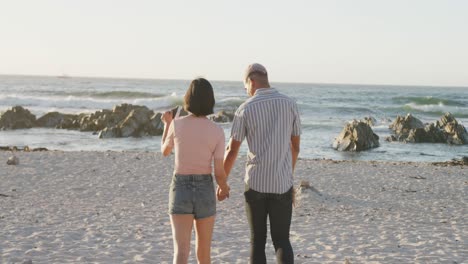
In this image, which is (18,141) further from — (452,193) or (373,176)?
(452,193)

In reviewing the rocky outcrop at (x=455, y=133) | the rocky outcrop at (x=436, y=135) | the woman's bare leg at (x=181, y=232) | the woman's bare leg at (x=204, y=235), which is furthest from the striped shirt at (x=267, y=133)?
the rocky outcrop at (x=455, y=133)

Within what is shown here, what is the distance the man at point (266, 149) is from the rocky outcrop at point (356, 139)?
19.9 meters

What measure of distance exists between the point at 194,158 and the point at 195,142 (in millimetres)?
121

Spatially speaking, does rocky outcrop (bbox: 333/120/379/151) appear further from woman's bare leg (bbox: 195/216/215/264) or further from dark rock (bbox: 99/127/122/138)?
woman's bare leg (bbox: 195/216/215/264)

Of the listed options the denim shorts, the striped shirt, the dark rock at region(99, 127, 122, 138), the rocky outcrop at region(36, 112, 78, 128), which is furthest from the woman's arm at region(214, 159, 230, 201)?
the rocky outcrop at region(36, 112, 78, 128)

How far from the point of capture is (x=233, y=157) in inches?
174

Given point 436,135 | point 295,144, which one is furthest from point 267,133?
point 436,135

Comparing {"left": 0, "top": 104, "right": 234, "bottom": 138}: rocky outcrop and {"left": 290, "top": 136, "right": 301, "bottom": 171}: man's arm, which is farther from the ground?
{"left": 290, "top": 136, "right": 301, "bottom": 171}: man's arm

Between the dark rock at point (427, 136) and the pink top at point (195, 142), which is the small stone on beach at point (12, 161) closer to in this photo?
the pink top at point (195, 142)

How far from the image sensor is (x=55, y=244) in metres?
7.09

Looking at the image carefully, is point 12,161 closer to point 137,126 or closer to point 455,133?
point 137,126

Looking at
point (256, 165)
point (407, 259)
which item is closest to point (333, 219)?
point (407, 259)

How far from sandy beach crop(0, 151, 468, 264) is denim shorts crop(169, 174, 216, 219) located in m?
2.54

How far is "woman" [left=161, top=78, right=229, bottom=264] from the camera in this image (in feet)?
13.4
